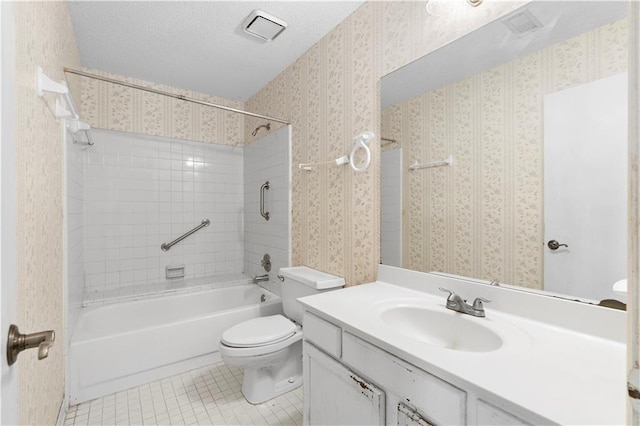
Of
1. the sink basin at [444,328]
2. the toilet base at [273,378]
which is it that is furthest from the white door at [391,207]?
the toilet base at [273,378]

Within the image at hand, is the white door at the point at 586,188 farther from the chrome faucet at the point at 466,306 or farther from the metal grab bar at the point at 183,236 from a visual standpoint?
the metal grab bar at the point at 183,236

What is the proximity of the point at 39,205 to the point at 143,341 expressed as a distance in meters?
1.17

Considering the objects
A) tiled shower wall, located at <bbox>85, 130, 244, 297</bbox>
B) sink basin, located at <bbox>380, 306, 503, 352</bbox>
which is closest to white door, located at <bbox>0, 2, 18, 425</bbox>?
sink basin, located at <bbox>380, 306, 503, 352</bbox>

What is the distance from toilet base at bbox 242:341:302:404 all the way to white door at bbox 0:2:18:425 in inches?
54.1

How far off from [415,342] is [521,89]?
984 millimetres

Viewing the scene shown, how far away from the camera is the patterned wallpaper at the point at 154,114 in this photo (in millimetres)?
2500

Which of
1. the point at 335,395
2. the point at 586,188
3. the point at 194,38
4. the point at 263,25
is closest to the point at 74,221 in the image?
the point at 194,38

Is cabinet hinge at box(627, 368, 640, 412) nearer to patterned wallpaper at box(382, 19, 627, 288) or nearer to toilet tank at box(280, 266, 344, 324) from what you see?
patterned wallpaper at box(382, 19, 627, 288)

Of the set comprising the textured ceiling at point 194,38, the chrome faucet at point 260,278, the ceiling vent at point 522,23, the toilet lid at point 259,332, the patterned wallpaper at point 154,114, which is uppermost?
the textured ceiling at point 194,38

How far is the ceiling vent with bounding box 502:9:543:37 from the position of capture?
1.06 m

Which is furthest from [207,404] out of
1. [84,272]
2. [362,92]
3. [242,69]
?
[242,69]

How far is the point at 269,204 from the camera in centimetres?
268

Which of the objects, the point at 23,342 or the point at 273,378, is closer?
the point at 23,342

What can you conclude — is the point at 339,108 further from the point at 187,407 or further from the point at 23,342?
the point at 187,407
